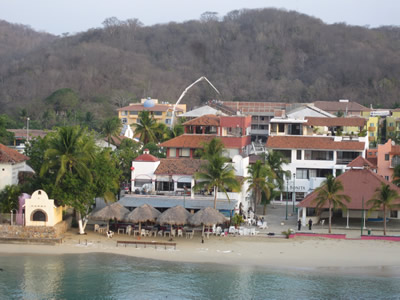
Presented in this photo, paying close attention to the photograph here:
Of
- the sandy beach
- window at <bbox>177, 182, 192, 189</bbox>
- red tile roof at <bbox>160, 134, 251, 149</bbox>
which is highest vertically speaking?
red tile roof at <bbox>160, 134, 251, 149</bbox>

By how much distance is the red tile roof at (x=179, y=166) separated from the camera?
47.5 m

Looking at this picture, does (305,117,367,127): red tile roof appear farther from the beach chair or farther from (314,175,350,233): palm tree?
the beach chair

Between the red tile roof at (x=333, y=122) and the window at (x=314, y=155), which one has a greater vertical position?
the red tile roof at (x=333, y=122)

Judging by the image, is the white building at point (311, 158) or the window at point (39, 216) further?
the white building at point (311, 158)

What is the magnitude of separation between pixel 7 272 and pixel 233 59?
160m

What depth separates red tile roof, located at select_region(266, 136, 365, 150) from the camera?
5478 cm

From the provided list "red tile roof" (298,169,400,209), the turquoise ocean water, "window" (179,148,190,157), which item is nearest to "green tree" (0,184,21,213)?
the turquoise ocean water

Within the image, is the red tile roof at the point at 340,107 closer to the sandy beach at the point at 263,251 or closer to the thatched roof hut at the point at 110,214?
the sandy beach at the point at 263,251

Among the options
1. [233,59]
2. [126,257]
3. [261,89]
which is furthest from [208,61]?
[126,257]

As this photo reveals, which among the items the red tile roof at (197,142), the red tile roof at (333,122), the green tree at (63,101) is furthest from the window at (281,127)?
the green tree at (63,101)

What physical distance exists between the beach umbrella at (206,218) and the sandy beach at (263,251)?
1.12 m

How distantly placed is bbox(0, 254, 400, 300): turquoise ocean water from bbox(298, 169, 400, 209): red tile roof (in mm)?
9592

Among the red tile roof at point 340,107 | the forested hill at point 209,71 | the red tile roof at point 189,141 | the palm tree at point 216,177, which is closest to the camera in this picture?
the palm tree at point 216,177

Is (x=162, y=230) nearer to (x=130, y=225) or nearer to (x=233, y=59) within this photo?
(x=130, y=225)
